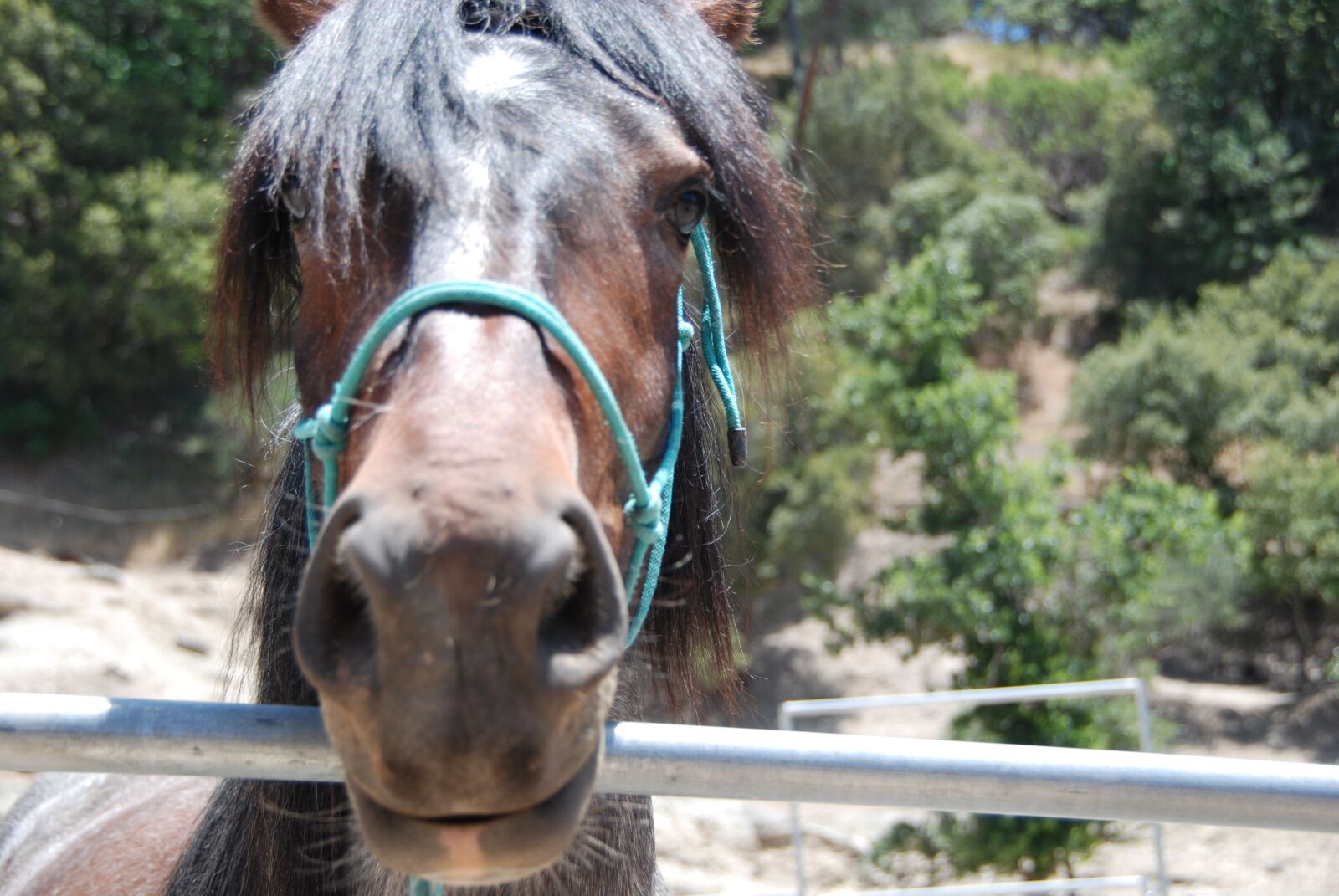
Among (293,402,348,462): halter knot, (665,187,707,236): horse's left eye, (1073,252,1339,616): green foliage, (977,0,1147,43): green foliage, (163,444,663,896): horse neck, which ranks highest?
(977,0,1147,43): green foliage

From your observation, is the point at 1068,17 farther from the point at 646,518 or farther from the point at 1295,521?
the point at 646,518

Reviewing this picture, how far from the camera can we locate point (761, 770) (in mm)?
1354

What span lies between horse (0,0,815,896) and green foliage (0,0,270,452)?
56.8 feet

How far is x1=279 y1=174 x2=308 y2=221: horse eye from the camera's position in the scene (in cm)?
156

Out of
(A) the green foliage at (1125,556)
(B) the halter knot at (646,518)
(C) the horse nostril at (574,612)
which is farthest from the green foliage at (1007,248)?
(C) the horse nostril at (574,612)

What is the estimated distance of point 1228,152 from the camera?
21109mm

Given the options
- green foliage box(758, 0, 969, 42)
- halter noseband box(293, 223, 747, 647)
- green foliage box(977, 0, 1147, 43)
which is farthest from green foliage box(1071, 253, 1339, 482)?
green foliage box(977, 0, 1147, 43)

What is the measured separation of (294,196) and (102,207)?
64.3 ft

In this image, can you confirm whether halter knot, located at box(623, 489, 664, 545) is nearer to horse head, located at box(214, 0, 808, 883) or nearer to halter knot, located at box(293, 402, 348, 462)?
horse head, located at box(214, 0, 808, 883)

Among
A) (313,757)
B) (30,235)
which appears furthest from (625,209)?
(30,235)

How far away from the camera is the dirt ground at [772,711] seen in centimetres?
966

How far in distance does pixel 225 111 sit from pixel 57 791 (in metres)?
20.7

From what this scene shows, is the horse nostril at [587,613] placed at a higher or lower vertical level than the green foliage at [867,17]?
lower

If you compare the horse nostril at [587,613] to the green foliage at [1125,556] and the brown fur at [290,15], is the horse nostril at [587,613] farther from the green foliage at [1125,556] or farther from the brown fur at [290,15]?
the green foliage at [1125,556]
